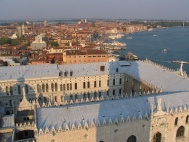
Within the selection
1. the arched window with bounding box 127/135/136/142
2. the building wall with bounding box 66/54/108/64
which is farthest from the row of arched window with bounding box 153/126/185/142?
the building wall with bounding box 66/54/108/64

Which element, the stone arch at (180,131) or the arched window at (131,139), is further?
the stone arch at (180,131)

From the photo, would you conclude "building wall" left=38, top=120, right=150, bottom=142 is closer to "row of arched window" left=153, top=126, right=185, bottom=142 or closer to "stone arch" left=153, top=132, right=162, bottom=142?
"stone arch" left=153, top=132, right=162, bottom=142

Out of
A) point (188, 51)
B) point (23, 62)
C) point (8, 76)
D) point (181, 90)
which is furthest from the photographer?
point (188, 51)

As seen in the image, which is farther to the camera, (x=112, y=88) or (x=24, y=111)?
(x=112, y=88)

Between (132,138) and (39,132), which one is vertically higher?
(39,132)

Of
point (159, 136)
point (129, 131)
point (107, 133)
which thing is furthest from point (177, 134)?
point (107, 133)

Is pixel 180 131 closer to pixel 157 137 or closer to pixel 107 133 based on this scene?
pixel 157 137

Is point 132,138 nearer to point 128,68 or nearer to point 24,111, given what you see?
point 24,111

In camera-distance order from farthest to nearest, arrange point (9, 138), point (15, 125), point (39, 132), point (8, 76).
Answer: point (8, 76), point (15, 125), point (9, 138), point (39, 132)

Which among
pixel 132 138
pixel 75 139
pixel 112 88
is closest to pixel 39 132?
pixel 75 139

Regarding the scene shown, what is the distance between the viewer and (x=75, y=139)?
2223 centimetres

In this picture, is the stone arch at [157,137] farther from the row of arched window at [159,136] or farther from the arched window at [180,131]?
the arched window at [180,131]

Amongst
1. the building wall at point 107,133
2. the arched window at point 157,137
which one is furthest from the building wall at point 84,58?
the building wall at point 107,133

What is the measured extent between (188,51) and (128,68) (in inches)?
2537
